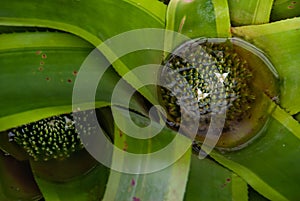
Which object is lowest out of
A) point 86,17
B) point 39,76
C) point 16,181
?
point 16,181

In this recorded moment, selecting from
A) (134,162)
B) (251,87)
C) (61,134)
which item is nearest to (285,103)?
(251,87)

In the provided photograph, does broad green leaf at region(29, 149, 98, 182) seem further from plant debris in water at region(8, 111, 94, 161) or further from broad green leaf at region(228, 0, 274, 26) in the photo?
broad green leaf at region(228, 0, 274, 26)

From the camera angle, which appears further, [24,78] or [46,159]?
[46,159]

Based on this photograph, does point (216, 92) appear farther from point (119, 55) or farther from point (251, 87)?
point (119, 55)

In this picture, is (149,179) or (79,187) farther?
(79,187)

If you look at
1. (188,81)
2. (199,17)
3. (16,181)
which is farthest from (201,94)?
(16,181)

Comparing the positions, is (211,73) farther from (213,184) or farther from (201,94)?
(213,184)
